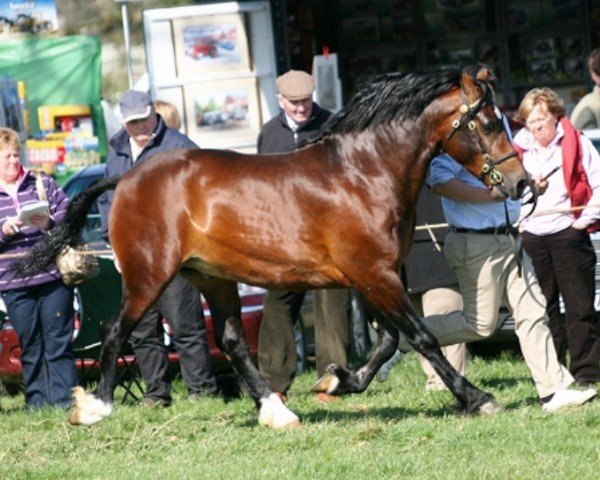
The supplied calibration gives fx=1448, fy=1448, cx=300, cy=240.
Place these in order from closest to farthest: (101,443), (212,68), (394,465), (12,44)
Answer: (394,465), (101,443), (212,68), (12,44)

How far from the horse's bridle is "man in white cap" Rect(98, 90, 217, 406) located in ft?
8.06

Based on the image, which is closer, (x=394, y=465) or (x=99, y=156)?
(x=394, y=465)

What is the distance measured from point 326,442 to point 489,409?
1060mm

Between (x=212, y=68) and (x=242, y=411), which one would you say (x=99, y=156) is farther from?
(x=242, y=411)

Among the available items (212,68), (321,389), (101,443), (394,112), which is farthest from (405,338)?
(212,68)

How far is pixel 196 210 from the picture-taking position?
811 centimetres

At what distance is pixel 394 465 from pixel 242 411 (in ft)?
8.47

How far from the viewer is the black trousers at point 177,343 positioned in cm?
988

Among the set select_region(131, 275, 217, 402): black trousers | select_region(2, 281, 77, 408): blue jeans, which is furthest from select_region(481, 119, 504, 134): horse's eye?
select_region(2, 281, 77, 408): blue jeans

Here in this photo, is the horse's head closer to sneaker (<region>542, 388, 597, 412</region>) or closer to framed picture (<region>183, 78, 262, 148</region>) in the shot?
sneaker (<region>542, 388, 597, 412</region>)

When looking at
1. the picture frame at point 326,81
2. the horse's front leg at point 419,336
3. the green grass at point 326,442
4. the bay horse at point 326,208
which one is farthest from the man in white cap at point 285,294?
the picture frame at point 326,81

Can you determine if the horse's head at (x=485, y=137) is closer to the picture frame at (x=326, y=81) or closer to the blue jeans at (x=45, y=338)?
the blue jeans at (x=45, y=338)

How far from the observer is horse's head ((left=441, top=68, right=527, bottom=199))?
25.3 ft

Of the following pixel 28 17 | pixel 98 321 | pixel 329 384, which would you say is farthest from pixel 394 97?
pixel 28 17
